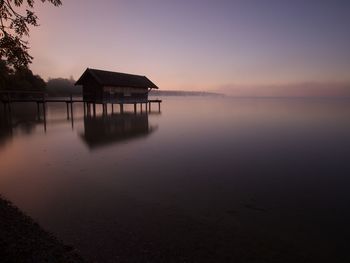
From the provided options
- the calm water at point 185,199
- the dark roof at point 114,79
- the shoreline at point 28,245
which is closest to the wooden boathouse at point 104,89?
the dark roof at point 114,79

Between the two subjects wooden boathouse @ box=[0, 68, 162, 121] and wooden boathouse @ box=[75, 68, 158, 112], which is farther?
wooden boathouse @ box=[75, 68, 158, 112]

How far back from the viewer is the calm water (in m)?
5.21

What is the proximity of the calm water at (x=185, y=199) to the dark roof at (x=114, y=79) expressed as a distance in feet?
62.2

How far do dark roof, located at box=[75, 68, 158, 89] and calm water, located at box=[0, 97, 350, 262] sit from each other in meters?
18.9

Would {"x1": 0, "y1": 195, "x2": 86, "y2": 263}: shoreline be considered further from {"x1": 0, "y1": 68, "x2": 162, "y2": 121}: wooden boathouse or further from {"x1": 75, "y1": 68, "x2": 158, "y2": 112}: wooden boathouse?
{"x1": 75, "y1": 68, "x2": 158, "y2": 112}: wooden boathouse

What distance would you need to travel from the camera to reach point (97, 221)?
6.14m

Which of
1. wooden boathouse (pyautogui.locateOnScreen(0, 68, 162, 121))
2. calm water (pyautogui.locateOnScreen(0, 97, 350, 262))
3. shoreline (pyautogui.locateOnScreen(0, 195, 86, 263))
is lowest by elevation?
calm water (pyautogui.locateOnScreen(0, 97, 350, 262))

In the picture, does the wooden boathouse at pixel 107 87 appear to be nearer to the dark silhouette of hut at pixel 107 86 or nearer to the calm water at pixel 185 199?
the dark silhouette of hut at pixel 107 86

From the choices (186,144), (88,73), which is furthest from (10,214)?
(88,73)

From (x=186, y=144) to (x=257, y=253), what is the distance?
457 inches

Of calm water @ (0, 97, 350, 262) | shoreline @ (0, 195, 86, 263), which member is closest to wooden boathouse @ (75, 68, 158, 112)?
calm water @ (0, 97, 350, 262)

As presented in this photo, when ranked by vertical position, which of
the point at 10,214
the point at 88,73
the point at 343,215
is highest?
the point at 88,73

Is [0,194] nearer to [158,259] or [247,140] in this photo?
[158,259]

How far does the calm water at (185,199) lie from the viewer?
5215 mm
